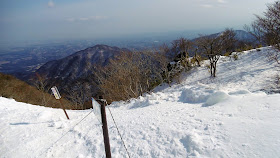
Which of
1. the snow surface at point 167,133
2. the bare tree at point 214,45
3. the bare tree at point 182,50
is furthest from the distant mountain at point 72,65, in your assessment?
the snow surface at point 167,133

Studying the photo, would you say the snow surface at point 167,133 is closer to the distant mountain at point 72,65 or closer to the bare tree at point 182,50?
the bare tree at point 182,50

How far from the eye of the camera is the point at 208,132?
4551 millimetres

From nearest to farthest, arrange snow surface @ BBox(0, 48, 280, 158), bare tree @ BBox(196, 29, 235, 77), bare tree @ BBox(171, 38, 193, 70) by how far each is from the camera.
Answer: snow surface @ BBox(0, 48, 280, 158) → bare tree @ BBox(196, 29, 235, 77) → bare tree @ BBox(171, 38, 193, 70)

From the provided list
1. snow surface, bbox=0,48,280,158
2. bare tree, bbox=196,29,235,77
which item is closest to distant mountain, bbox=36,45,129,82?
bare tree, bbox=196,29,235,77

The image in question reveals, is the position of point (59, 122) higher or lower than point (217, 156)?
lower

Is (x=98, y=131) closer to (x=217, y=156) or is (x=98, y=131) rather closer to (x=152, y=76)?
(x=217, y=156)

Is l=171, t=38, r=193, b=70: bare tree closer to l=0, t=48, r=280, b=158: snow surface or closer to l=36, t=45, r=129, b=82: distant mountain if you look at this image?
l=0, t=48, r=280, b=158: snow surface

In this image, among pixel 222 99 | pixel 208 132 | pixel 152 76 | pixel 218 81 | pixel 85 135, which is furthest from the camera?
pixel 152 76

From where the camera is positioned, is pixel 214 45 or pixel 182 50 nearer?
pixel 214 45

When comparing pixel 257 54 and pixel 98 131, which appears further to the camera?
pixel 257 54

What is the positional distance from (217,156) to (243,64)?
14.6 m

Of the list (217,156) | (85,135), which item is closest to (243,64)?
(217,156)

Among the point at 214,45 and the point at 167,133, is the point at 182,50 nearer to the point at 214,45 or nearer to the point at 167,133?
the point at 214,45

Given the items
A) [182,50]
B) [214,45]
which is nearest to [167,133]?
[214,45]
